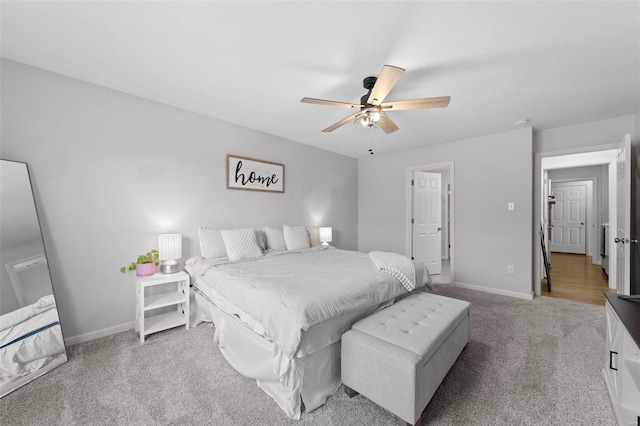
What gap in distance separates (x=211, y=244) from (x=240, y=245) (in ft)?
1.12

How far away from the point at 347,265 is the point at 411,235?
271cm

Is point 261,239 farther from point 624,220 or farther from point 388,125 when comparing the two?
point 624,220

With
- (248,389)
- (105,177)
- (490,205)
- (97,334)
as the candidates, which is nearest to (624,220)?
(490,205)

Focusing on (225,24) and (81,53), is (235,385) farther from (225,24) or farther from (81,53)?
(81,53)

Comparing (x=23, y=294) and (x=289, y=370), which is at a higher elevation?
(x=23, y=294)

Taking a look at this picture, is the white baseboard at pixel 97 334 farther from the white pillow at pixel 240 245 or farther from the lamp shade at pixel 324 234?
the lamp shade at pixel 324 234

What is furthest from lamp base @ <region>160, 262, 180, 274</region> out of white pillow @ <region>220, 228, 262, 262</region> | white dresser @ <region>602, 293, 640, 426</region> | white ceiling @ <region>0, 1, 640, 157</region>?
white dresser @ <region>602, 293, 640, 426</region>

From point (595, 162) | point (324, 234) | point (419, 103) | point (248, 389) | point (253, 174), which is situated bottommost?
point (248, 389)

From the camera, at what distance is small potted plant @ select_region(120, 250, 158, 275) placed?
2639 mm

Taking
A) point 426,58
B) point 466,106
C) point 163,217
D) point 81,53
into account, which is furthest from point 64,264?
point 466,106

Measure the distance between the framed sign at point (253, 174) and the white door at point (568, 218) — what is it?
786cm

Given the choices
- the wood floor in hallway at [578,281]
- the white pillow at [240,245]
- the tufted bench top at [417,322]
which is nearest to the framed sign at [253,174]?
the white pillow at [240,245]

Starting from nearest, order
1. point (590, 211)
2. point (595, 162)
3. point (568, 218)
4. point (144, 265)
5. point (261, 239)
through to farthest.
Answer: point (144, 265)
point (261, 239)
point (595, 162)
point (590, 211)
point (568, 218)

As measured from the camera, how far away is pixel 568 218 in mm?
7223
